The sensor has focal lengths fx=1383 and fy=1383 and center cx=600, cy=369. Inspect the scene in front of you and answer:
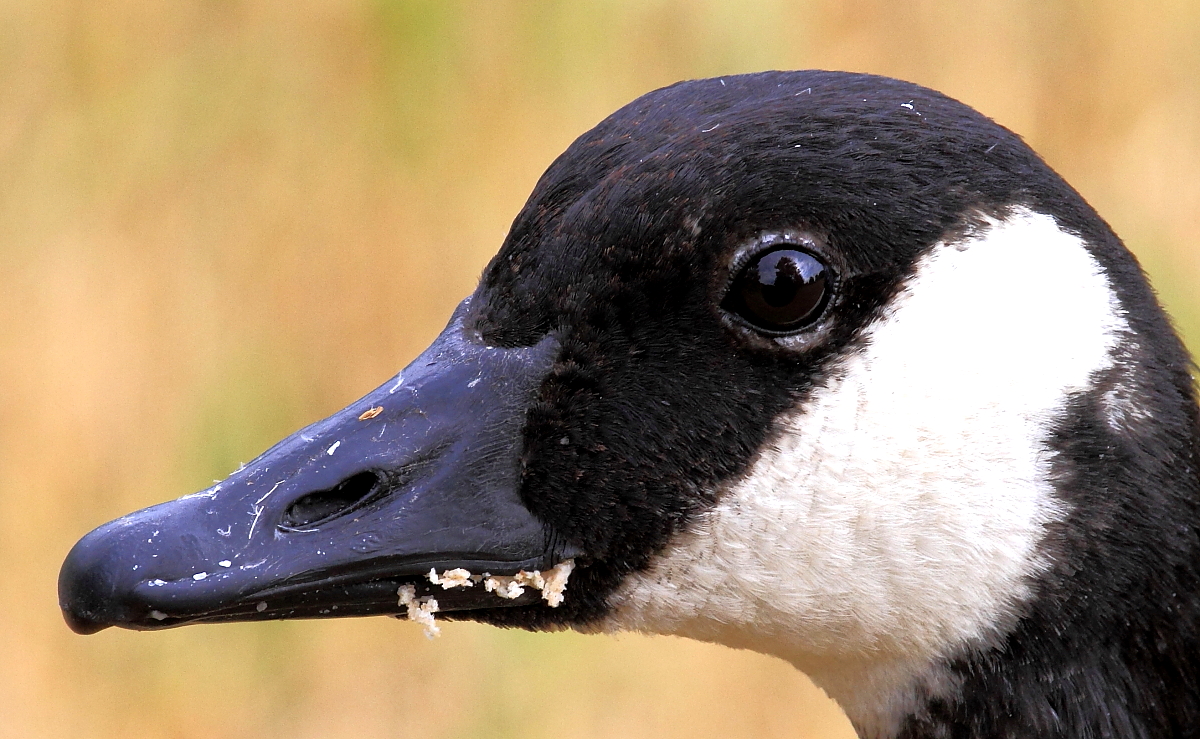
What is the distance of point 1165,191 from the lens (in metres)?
5.65

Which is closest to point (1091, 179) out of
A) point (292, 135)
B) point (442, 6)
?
point (442, 6)

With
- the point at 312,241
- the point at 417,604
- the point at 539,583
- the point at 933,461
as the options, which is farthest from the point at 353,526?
the point at 312,241

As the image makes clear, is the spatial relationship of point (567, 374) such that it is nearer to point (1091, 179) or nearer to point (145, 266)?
point (145, 266)

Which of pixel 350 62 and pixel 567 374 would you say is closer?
pixel 567 374

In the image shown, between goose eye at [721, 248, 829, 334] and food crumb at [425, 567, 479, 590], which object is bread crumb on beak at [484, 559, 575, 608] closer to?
food crumb at [425, 567, 479, 590]

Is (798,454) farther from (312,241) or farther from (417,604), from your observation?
(312,241)

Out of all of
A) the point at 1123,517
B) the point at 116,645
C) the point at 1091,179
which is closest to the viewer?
the point at 1123,517

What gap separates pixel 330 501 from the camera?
7.27ft

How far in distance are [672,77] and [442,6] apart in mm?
967

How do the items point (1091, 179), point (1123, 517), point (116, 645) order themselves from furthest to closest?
point (1091, 179), point (116, 645), point (1123, 517)

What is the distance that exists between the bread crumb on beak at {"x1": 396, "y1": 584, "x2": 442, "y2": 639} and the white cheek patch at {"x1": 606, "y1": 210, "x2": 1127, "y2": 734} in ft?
1.30

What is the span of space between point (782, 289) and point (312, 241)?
3960mm

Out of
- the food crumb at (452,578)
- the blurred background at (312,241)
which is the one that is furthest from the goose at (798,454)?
the blurred background at (312,241)

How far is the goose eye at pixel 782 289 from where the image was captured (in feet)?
7.22
